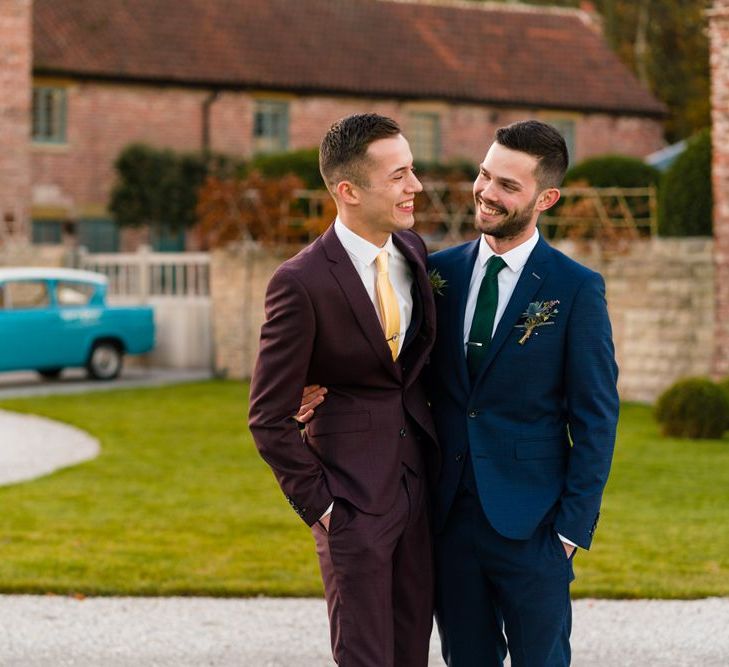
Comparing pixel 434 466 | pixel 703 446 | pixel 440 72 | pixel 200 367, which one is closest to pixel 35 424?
pixel 703 446

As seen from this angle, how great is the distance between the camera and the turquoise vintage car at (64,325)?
72.8ft

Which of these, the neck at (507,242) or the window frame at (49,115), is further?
the window frame at (49,115)

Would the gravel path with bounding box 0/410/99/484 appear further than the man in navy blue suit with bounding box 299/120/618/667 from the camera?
Result: Yes

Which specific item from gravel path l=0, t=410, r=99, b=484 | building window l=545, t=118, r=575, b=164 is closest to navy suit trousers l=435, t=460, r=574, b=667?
gravel path l=0, t=410, r=99, b=484

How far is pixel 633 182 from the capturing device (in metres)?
30.4

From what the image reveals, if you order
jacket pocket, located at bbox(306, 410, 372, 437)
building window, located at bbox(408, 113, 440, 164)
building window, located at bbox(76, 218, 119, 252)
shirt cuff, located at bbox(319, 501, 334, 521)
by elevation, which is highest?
building window, located at bbox(408, 113, 440, 164)

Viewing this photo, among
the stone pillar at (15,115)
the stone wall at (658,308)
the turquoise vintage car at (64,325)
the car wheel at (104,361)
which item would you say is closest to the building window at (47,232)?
the stone pillar at (15,115)

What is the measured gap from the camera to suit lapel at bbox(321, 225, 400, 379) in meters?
4.54

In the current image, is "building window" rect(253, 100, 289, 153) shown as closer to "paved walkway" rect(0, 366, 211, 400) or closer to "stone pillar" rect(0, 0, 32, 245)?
"stone pillar" rect(0, 0, 32, 245)

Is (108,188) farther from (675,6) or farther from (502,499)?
(502,499)

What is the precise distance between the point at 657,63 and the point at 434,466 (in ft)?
159

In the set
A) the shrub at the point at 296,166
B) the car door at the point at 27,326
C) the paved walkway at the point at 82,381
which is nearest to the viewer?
the paved walkway at the point at 82,381

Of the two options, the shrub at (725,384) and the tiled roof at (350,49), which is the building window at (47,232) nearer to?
the tiled roof at (350,49)

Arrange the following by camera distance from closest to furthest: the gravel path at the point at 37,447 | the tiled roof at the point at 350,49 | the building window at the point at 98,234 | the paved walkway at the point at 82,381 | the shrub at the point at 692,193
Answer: the gravel path at the point at 37,447 < the shrub at the point at 692,193 < the paved walkway at the point at 82,381 < the building window at the point at 98,234 < the tiled roof at the point at 350,49
